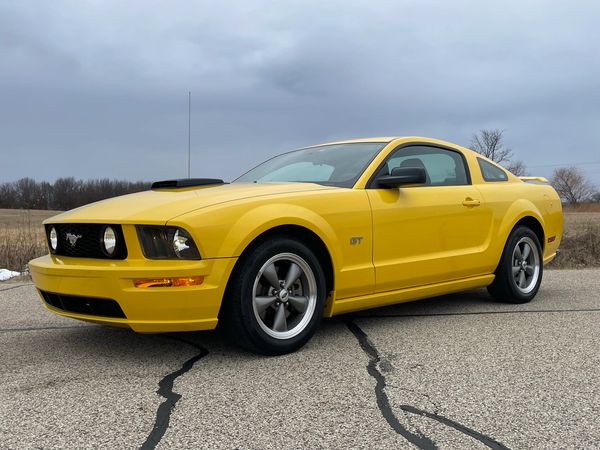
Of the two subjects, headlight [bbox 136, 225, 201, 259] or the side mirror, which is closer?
headlight [bbox 136, 225, 201, 259]

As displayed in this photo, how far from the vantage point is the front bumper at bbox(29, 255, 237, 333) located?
10.5 feet

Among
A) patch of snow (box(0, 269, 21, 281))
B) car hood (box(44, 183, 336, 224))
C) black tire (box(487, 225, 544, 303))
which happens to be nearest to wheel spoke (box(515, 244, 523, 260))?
black tire (box(487, 225, 544, 303))

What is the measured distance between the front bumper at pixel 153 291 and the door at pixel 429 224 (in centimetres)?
132

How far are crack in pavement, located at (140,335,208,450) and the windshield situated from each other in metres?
1.58

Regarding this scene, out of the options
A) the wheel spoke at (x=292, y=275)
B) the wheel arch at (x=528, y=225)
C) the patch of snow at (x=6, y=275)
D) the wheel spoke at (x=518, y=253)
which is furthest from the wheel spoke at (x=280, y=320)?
the patch of snow at (x=6, y=275)

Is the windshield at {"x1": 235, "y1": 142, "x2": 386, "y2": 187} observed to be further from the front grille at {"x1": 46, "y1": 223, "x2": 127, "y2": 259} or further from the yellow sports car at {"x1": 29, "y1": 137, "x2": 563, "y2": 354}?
the front grille at {"x1": 46, "y1": 223, "x2": 127, "y2": 259}

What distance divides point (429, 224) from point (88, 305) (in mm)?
2581

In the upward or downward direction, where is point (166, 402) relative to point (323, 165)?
downward

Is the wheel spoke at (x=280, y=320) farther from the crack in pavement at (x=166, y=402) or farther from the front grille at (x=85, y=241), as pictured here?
the front grille at (x=85, y=241)

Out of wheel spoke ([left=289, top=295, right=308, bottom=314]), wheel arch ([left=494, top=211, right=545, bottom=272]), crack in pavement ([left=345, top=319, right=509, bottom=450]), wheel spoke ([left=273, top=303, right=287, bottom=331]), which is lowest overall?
crack in pavement ([left=345, top=319, right=509, bottom=450])

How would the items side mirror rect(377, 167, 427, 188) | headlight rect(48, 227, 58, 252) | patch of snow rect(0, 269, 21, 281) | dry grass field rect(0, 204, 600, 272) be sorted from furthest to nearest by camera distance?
dry grass field rect(0, 204, 600, 272) → patch of snow rect(0, 269, 21, 281) → side mirror rect(377, 167, 427, 188) → headlight rect(48, 227, 58, 252)

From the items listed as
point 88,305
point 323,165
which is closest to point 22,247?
point 323,165

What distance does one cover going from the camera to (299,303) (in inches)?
147

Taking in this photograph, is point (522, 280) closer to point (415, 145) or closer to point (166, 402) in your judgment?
point (415, 145)
